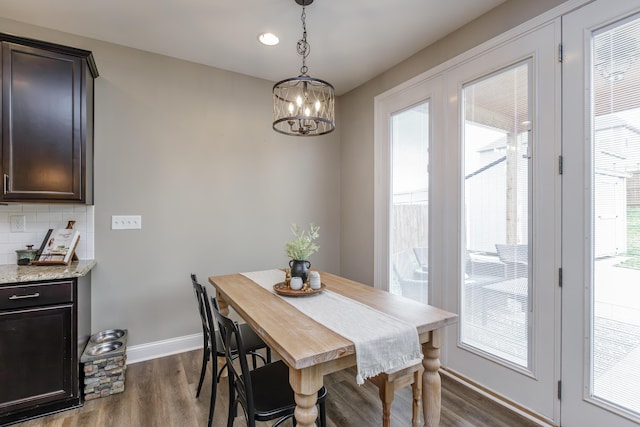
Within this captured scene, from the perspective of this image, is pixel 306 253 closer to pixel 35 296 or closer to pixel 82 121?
→ pixel 35 296

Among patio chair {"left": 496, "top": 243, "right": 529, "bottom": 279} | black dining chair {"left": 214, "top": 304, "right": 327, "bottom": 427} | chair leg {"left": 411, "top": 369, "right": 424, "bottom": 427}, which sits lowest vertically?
chair leg {"left": 411, "top": 369, "right": 424, "bottom": 427}

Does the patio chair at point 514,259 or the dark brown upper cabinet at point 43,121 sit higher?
the dark brown upper cabinet at point 43,121

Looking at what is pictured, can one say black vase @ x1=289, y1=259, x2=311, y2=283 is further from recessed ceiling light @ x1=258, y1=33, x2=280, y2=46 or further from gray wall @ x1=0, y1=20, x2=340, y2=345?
recessed ceiling light @ x1=258, y1=33, x2=280, y2=46

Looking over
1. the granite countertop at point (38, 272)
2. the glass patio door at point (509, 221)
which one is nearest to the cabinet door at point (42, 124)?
the granite countertop at point (38, 272)

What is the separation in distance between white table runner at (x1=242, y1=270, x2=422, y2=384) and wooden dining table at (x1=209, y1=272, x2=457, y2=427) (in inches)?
1.9

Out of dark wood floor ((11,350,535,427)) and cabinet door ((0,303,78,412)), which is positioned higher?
cabinet door ((0,303,78,412))

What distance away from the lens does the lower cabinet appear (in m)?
1.91

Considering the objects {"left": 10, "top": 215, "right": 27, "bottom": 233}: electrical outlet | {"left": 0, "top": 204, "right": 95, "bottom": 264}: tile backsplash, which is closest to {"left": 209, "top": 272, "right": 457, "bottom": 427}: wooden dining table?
{"left": 0, "top": 204, "right": 95, "bottom": 264}: tile backsplash

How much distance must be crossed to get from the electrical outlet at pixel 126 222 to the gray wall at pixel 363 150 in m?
2.24

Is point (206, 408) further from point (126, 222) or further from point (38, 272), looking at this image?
point (126, 222)

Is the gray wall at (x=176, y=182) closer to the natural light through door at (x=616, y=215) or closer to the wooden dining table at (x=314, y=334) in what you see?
the wooden dining table at (x=314, y=334)

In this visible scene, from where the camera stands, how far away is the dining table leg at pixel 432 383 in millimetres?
1595

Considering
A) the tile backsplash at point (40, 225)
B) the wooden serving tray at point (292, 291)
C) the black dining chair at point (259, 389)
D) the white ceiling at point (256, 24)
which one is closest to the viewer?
the black dining chair at point (259, 389)

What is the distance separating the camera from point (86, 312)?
2428mm
